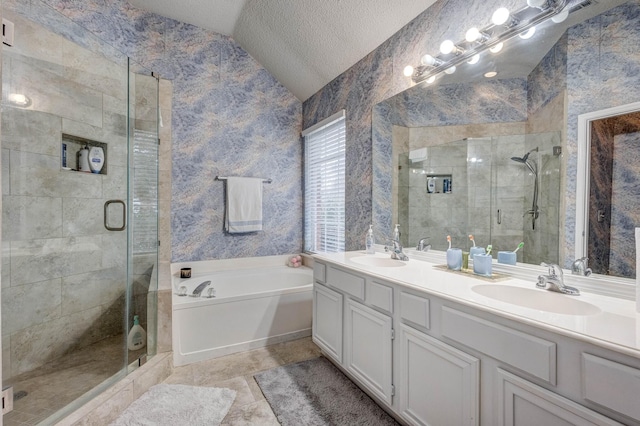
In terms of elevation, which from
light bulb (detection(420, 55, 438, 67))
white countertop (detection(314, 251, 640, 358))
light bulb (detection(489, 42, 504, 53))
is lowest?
white countertop (detection(314, 251, 640, 358))

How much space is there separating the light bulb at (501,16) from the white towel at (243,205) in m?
2.50

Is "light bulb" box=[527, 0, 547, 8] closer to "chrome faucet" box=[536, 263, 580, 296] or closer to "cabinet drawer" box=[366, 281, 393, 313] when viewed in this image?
"chrome faucet" box=[536, 263, 580, 296]

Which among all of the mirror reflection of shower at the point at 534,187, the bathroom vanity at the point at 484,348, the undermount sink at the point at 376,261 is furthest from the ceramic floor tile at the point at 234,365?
the mirror reflection of shower at the point at 534,187

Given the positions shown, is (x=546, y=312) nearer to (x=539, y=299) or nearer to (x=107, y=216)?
(x=539, y=299)

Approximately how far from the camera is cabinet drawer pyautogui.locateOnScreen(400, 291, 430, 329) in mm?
1302

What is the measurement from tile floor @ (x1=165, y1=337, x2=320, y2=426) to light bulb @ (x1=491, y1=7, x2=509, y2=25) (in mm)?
2376

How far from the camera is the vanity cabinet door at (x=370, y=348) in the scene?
1525mm

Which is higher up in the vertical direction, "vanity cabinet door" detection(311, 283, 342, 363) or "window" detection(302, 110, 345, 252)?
"window" detection(302, 110, 345, 252)

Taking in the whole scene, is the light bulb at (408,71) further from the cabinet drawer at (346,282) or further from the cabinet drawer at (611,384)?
the cabinet drawer at (611,384)

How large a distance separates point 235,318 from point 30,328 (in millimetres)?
1246

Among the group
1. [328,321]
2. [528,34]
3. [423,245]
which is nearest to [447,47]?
[528,34]

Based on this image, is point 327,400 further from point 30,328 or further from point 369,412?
point 30,328

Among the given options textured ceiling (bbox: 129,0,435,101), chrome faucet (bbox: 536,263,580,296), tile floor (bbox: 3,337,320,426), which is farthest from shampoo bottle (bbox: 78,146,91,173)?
chrome faucet (bbox: 536,263,580,296)

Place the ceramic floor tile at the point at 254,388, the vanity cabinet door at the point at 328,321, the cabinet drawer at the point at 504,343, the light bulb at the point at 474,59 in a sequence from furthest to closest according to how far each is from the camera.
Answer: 1. the vanity cabinet door at the point at 328,321
2. the ceramic floor tile at the point at 254,388
3. the light bulb at the point at 474,59
4. the cabinet drawer at the point at 504,343
